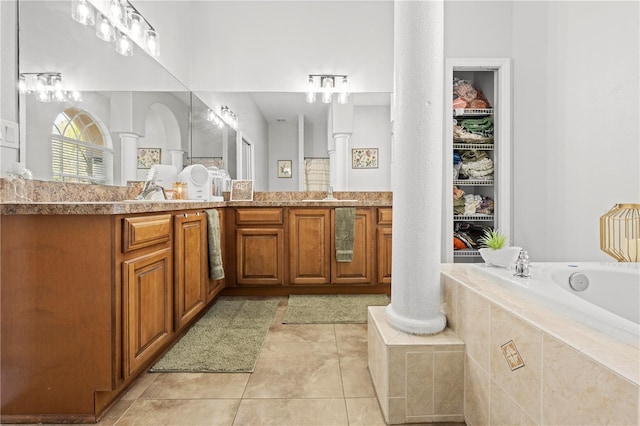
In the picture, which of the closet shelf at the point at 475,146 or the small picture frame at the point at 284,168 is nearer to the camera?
the closet shelf at the point at 475,146

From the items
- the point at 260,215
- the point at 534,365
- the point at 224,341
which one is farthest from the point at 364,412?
the point at 260,215

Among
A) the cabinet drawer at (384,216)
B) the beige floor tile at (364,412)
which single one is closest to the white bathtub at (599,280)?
the beige floor tile at (364,412)

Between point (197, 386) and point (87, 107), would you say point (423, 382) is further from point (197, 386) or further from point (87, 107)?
point (87, 107)

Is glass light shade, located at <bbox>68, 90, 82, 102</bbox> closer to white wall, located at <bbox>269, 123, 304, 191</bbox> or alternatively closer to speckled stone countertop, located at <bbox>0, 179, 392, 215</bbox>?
speckled stone countertop, located at <bbox>0, 179, 392, 215</bbox>

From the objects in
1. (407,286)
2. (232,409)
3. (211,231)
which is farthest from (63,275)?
(407,286)

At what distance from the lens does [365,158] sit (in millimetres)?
3219

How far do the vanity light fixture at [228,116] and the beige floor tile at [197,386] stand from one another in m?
2.41

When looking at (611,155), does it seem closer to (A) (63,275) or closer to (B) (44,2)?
(A) (63,275)

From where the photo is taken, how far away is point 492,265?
1400 millimetres

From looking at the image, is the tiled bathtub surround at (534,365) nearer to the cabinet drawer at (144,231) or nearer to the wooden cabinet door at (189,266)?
the cabinet drawer at (144,231)

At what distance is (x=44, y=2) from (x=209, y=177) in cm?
139

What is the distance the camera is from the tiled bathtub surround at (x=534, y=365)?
0.61 meters

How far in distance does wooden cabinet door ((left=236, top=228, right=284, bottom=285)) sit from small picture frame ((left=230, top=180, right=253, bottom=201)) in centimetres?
53

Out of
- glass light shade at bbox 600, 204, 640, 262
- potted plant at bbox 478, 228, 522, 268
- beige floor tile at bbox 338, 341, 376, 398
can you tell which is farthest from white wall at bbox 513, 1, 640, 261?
beige floor tile at bbox 338, 341, 376, 398
